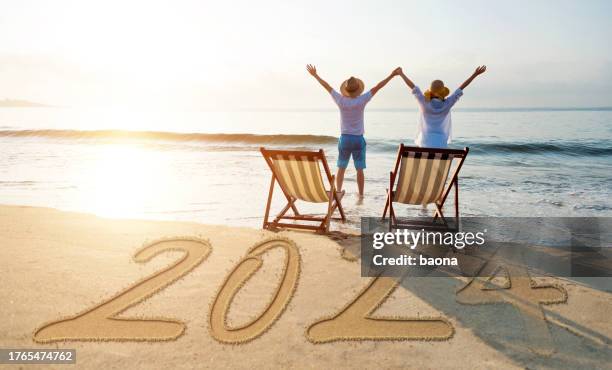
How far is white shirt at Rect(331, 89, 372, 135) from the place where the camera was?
7.00 metres

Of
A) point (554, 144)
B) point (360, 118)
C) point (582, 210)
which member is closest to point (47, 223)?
point (360, 118)

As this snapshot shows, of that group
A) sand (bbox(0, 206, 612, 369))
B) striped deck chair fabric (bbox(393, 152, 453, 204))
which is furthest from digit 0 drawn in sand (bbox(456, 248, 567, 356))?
striped deck chair fabric (bbox(393, 152, 453, 204))

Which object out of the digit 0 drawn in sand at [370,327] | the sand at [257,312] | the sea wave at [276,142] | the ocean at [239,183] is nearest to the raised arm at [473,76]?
the ocean at [239,183]

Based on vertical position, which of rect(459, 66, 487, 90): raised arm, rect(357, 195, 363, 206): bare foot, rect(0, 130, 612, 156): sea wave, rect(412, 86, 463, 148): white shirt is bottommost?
rect(0, 130, 612, 156): sea wave

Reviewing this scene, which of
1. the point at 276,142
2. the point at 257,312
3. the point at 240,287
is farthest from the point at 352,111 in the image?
the point at 276,142

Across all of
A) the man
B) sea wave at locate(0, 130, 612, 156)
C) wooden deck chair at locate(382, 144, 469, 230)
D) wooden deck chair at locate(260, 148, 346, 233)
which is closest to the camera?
wooden deck chair at locate(382, 144, 469, 230)

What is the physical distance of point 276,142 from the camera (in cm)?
2555

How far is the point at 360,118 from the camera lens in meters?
7.23

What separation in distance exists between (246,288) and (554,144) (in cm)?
2055

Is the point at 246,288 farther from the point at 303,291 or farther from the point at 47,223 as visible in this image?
the point at 47,223

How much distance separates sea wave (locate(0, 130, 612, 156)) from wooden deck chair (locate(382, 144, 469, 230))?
49.5ft

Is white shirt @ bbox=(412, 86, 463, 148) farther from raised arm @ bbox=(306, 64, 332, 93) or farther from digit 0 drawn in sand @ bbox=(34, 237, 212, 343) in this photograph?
digit 0 drawn in sand @ bbox=(34, 237, 212, 343)

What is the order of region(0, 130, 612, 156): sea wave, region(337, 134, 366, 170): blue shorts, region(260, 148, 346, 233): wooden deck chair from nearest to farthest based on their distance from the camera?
region(260, 148, 346, 233): wooden deck chair, region(337, 134, 366, 170): blue shorts, region(0, 130, 612, 156): sea wave

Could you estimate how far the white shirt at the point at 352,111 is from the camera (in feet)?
23.0
